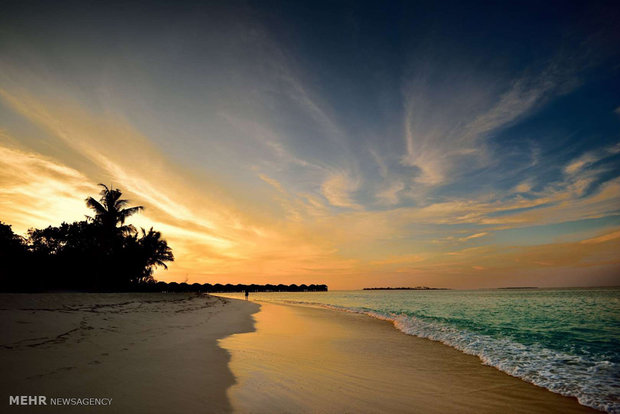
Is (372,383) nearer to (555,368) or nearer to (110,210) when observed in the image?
(555,368)

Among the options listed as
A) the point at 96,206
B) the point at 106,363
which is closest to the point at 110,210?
the point at 96,206

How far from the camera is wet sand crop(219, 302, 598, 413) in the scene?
4.84 metres

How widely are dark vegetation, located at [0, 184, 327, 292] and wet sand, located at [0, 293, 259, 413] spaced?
85.0 feet

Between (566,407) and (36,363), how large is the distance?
34.5 ft

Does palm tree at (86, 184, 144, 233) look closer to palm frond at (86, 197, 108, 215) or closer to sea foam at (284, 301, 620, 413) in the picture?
palm frond at (86, 197, 108, 215)

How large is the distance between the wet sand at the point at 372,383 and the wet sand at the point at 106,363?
2.27 ft

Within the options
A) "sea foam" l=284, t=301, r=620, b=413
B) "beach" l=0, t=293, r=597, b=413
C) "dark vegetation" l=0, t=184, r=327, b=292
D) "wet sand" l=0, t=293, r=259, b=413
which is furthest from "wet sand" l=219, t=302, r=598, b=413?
"dark vegetation" l=0, t=184, r=327, b=292

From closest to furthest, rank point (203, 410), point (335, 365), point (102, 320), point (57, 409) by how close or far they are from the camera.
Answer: point (57, 409) → point (203, 410) → point (335, 365) → point (102, 320)

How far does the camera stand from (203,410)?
4152mm

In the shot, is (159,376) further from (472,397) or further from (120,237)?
(120,237)

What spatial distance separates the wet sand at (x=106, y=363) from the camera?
4281 millimetres

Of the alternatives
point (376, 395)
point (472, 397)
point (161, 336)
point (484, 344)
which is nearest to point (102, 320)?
point (161, 336)

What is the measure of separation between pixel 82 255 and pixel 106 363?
122ft

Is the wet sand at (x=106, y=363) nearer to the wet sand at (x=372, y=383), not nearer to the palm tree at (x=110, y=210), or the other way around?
the wet sand at (x=372, y=383)
